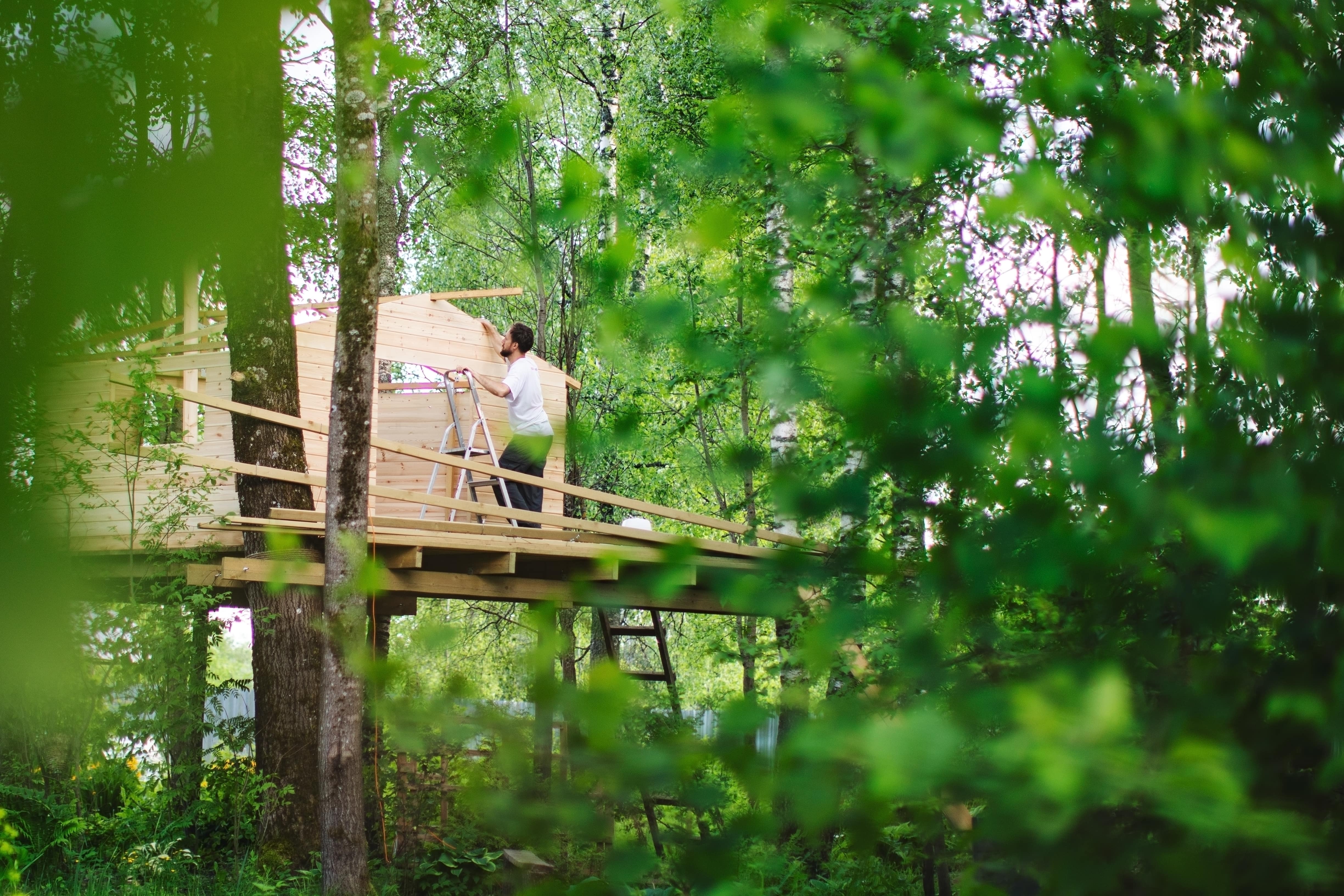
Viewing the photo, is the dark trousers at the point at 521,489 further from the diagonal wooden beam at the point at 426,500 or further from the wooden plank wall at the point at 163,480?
the wooden plank wall at the point at 163,480

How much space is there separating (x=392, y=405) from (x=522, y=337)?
2.45 metres

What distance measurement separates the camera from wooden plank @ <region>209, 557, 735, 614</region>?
18.4ft

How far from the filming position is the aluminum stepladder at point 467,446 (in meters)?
7.78

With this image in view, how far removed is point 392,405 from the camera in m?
9.02

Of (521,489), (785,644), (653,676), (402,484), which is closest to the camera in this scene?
(785,644)

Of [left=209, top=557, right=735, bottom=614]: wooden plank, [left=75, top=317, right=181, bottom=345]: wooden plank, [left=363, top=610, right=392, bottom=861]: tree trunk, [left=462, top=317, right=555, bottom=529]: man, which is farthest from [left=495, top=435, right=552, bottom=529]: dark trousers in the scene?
[left=75, top=317, right=181, bottom=345]: wooden plank

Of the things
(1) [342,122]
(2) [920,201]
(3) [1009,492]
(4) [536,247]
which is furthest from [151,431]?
(3) [1009,492]

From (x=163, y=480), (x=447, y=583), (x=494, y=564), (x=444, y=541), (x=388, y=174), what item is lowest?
(x=447, y=583)

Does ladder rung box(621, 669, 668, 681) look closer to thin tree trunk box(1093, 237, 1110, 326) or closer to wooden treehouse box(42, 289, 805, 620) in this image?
wooden treehouse box(42, 289, 805, 620)

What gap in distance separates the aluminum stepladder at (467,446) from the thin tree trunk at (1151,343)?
5.72 metres

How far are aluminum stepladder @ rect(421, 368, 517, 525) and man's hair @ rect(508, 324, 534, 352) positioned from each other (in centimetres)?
Result: 62

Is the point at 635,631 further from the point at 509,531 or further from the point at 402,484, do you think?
the point at 509,531

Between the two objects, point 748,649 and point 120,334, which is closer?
point 120,334

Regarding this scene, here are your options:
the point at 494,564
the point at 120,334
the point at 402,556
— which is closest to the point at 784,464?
the point at 120,334
